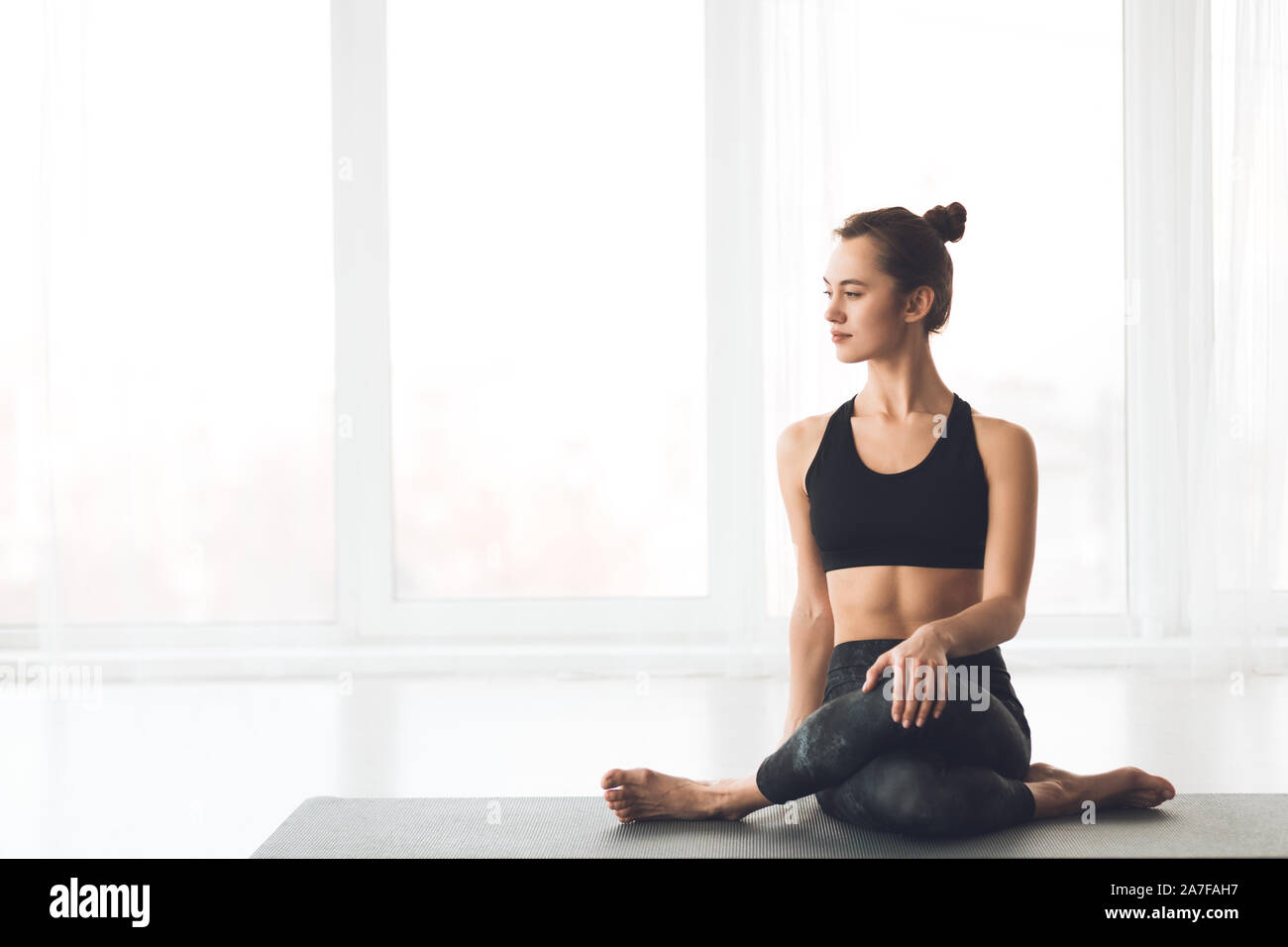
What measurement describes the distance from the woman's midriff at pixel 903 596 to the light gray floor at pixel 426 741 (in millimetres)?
548

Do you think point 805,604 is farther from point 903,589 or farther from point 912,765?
point 912,765

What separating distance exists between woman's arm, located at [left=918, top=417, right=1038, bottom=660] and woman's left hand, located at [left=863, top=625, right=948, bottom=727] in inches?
2.7

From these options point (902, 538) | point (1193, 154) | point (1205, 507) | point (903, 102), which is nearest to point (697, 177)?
point (903, 102)

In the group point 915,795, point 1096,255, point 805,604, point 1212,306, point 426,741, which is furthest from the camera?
point 1096,255

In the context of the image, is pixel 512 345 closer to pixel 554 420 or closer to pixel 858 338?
pixel 554 420

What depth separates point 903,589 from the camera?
154 cm

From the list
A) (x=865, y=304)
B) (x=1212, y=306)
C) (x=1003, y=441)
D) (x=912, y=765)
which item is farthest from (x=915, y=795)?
(x=1212, y=306)

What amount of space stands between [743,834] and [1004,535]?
52 cm

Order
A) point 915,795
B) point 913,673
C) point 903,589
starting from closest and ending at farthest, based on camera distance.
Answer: point 913,673
point 915,795
point 903,589

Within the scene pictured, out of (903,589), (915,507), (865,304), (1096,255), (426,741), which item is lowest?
(426,741)

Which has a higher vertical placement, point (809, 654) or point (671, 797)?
point (809, 654)

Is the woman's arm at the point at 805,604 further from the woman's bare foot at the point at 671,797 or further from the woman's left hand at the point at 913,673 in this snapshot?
the woman's left hand at the point at 913,673

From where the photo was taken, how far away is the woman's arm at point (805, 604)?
1.62m

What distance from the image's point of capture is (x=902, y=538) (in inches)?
60.1
